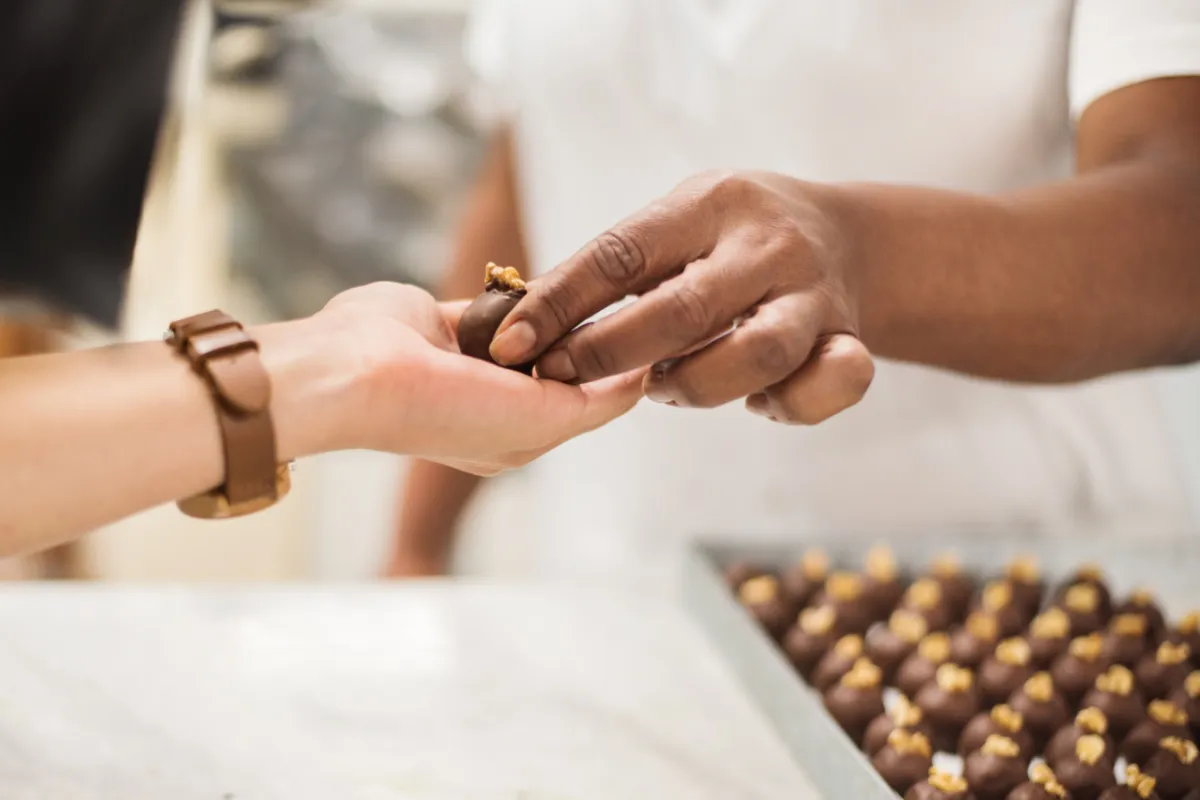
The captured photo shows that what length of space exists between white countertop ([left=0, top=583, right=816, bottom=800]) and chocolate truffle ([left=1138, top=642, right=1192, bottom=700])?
0.36 m

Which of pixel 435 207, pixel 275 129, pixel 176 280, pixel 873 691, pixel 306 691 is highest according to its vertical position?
pixel 275 129

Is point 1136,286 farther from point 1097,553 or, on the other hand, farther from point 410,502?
point 410,502

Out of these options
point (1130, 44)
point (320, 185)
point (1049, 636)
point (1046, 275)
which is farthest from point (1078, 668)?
point (320, 185)

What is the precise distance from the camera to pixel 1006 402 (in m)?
1.44

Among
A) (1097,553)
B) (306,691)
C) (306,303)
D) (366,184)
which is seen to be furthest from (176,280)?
(1097,553)

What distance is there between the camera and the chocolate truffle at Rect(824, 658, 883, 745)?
3.47 feet

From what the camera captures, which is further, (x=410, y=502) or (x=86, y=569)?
(x=86, y=569)

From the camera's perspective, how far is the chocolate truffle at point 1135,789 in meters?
0.92

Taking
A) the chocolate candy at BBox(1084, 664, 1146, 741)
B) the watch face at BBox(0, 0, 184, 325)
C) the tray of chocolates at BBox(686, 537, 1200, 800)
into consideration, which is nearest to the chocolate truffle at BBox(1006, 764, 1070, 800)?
the tray of chocolates at BBox(686, 537, 1200, 800)

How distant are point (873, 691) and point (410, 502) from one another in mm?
788

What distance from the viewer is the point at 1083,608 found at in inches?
47.7

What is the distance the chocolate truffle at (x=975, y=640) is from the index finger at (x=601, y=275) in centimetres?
55

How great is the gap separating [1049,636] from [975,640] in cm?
8

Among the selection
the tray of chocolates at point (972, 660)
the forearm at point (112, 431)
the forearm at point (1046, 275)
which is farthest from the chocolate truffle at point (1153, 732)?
the forearm at point (112, 431)
